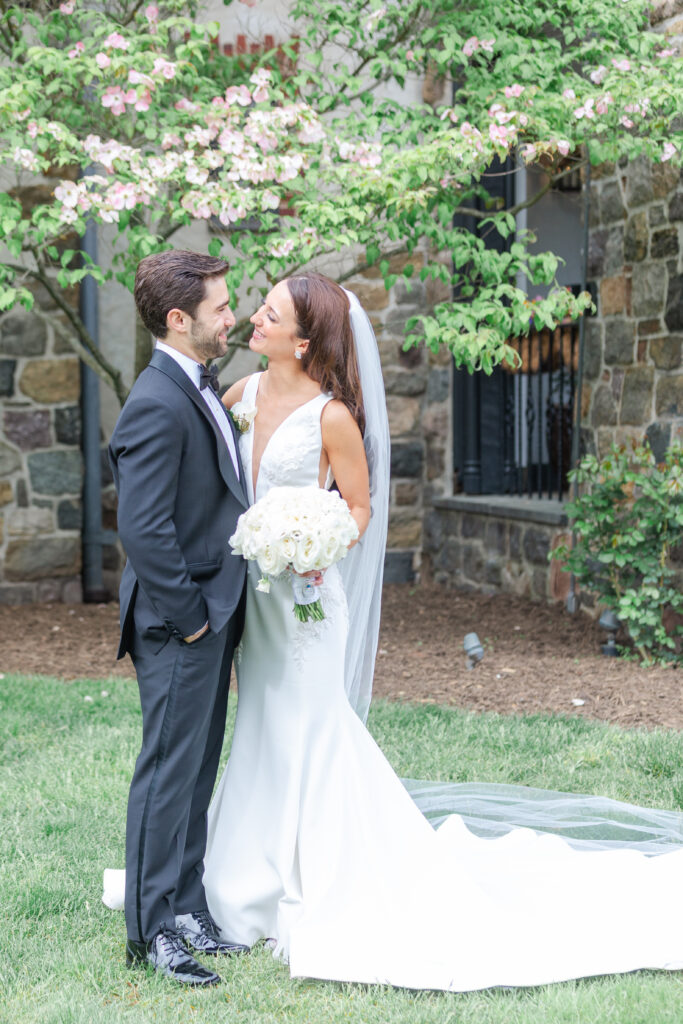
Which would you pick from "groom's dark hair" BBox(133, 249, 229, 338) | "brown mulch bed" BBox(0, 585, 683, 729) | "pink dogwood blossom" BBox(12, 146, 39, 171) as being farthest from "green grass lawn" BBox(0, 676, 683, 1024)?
"pink dogwood blossom" BBox(12, 146, 39, 171)

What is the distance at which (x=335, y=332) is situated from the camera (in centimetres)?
292

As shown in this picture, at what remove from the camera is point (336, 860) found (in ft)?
9.30

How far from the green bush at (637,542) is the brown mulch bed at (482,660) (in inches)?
10.4

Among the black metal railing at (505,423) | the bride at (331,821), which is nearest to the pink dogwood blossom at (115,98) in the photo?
the bride at (331,821)

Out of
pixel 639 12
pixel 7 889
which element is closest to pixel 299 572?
pixel 7 889

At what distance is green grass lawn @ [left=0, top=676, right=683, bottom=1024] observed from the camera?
252 centimetres

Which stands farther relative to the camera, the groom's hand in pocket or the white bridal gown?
the white bridal gown

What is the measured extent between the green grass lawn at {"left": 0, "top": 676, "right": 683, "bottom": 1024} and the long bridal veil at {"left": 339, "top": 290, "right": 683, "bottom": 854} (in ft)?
0.79

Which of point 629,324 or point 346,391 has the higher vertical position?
point 629,324

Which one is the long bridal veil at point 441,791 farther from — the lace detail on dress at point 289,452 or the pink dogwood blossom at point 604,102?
the pink dogwood blossom at point 604,102

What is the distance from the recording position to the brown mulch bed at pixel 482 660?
513 cm

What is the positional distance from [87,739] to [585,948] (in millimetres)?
2483

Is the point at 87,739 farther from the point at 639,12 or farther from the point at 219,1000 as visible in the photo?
the point at 639,12

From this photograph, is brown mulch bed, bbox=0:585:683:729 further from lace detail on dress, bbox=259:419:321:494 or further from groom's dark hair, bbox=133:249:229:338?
groom's dark hair, bbox=133:249:229:338
